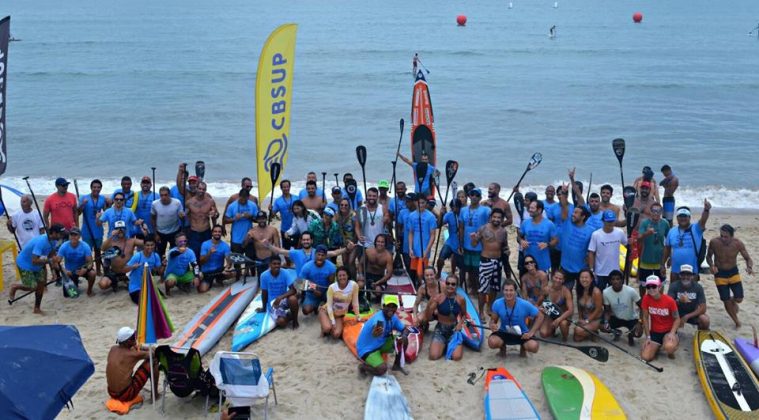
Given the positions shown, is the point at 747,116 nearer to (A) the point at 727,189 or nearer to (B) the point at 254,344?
(A) the point at 727,189

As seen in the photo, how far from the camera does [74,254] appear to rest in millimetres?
9742

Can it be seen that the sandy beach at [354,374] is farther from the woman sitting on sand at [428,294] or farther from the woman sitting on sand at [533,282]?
the woman sitting on sand at [533,282]

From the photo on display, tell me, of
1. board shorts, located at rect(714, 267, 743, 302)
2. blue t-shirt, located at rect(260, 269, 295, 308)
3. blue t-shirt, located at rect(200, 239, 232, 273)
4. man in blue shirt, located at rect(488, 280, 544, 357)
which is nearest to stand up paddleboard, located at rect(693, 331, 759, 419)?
board shorts, located at rect(714, 267, 743, 302)

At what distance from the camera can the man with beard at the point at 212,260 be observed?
996cm

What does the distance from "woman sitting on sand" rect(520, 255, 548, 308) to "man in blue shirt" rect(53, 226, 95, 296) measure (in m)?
5.59

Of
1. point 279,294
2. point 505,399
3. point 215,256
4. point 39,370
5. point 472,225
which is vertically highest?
point 472,225

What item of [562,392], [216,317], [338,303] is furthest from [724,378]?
[216,317]

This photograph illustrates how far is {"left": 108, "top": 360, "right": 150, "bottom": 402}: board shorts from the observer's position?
7.01 meters

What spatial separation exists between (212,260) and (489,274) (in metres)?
3.71

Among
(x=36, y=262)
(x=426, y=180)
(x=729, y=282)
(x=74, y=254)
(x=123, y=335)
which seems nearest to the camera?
(x=123, y=335)

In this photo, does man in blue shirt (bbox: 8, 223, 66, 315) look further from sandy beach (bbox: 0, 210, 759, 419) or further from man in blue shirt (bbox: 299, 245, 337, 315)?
man in blue shirt (bbox: 299, 245, 337, 315)

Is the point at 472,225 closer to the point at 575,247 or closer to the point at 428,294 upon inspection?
A: the point at 428,294

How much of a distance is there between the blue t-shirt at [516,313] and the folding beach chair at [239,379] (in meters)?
2.66

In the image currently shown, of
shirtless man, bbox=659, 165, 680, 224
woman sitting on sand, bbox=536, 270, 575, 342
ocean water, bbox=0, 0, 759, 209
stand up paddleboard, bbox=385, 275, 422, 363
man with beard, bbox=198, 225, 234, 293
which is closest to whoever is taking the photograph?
stand up paddleboard, bbox=385, 275, 422, 363
